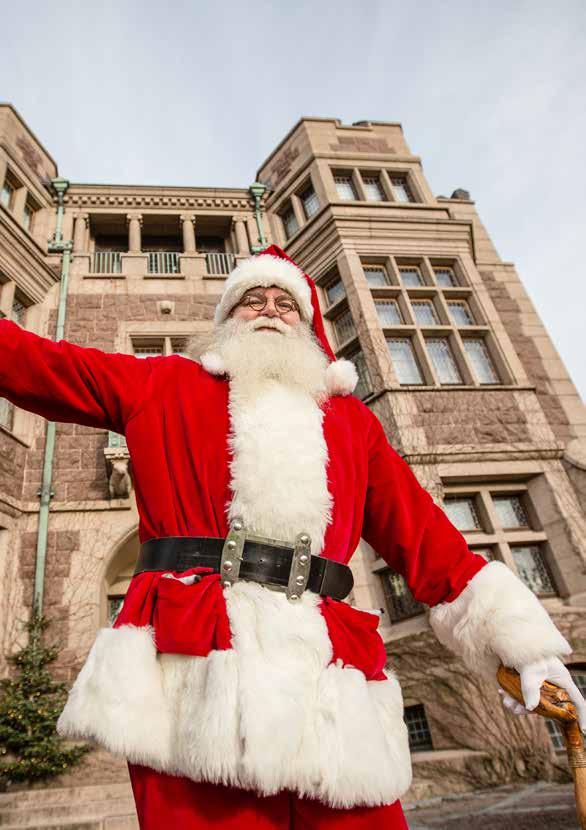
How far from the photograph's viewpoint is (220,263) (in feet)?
33.5

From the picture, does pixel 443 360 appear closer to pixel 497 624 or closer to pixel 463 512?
pixel 463 512

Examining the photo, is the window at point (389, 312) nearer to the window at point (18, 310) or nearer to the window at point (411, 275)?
the window at point (411, 275)

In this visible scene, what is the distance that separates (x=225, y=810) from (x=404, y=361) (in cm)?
699

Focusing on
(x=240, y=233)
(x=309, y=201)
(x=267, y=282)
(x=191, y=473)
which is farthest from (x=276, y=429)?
(x=240, y=233)

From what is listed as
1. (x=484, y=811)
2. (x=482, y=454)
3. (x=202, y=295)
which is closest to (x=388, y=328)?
(x=482, y=454)

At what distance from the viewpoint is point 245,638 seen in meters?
1.29

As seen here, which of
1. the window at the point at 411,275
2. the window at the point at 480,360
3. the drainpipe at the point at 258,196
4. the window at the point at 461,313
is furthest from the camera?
the drainpipe at the point at 258,196

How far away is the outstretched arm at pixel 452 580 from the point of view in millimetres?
1539

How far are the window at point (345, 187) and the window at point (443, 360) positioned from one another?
3310 millimetres

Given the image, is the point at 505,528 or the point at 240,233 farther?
the point at 240,233

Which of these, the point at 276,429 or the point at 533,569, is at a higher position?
the point at 533,569

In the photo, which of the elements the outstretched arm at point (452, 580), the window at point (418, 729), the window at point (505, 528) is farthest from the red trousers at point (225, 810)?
the window at point (505, 528)

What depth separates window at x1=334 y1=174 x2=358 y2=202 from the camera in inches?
382

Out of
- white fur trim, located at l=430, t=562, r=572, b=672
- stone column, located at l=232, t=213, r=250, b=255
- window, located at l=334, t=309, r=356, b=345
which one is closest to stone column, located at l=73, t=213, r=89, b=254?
stone column, located at l=232, t=213, r=250, b=255
